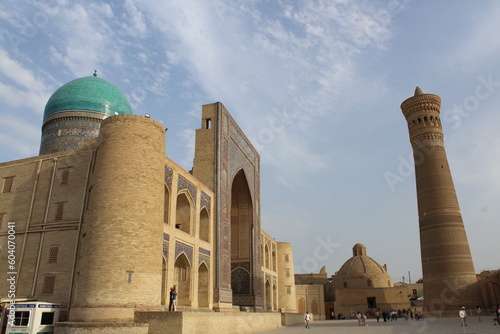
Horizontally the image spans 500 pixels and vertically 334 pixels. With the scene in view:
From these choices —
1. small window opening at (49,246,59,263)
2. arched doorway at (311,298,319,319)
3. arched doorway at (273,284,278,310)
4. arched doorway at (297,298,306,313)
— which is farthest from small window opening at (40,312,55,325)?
arched doorway at (311,298,319,319)

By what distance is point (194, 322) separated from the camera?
1059cm

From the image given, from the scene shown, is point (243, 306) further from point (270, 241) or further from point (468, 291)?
point (468, 291)

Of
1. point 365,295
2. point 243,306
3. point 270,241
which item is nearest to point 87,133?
point 243,306

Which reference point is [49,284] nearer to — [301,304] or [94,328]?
[94,328]

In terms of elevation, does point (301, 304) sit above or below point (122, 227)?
below

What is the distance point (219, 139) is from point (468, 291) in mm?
18576

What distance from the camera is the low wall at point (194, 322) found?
32.5 ft

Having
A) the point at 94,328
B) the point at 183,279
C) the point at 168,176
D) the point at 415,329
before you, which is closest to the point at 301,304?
the point at 415,329

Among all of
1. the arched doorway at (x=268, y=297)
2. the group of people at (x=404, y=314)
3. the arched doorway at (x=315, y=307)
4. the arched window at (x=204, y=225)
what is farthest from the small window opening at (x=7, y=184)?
the arched doorway at (x=315, y=307)

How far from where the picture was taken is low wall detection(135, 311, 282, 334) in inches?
390

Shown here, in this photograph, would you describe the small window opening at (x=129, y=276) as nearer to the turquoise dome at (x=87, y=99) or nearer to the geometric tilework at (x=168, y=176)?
the geometric tilework at (x=168, y=176)

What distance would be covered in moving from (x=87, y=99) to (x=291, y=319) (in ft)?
54.0

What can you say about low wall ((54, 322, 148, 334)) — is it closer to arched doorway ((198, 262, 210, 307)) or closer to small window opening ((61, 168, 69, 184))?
small window opening ((61, 168, 69, 184))

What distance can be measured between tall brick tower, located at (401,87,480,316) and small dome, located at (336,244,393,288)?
14.9 metres
